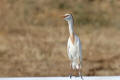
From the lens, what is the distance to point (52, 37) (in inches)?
216

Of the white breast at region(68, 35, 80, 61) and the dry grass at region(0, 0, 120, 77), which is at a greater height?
the white breast at region(68, 35, 80, 61)

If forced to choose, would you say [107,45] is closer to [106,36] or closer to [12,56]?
[106,36]

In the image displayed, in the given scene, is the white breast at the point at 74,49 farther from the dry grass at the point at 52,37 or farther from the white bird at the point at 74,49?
the dry grass at the point at 52,37

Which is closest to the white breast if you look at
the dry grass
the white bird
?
the white bird

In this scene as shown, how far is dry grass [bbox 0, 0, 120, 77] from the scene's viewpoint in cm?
462

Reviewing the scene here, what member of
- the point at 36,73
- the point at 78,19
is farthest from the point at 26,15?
the point at 36,73

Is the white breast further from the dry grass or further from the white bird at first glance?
the dry grass

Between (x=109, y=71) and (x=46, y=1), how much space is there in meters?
2.72

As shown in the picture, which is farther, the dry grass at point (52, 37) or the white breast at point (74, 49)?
the dry grass at point (52, 37)

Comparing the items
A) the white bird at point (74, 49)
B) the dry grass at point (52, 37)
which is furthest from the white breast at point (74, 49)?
the dry grass at point (52, 37)

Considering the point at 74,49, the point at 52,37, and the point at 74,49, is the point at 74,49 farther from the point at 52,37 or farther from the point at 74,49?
the point at 52,37

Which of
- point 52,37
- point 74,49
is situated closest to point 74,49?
point 74,49

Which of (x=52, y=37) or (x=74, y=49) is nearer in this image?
(x=74, y=49)

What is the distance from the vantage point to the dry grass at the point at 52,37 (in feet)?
15.2
